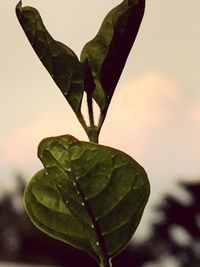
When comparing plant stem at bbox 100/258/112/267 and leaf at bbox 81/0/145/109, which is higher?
leaf at bbox 81/0/145/109

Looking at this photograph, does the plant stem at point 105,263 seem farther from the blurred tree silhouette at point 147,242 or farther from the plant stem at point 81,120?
the blurred tree silhouette at point 147,242

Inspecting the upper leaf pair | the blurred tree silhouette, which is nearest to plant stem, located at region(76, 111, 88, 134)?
the upper leaf pair

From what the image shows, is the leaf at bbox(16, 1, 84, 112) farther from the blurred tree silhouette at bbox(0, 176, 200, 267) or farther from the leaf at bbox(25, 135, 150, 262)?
the blurred tree silhouette at bbox(0, 176, 200, 267)

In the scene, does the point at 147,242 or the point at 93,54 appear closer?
the point at 93,54

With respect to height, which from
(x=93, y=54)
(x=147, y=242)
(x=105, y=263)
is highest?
(x=93, y=54)

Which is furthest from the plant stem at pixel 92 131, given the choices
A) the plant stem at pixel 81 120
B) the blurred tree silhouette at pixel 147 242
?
the blurred tree silhouette at pixel 147 242

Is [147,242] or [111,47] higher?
[111,47]

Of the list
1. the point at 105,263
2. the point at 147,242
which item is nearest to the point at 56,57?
the point at 105,263

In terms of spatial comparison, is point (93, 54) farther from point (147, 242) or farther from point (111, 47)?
point (147, 242)
